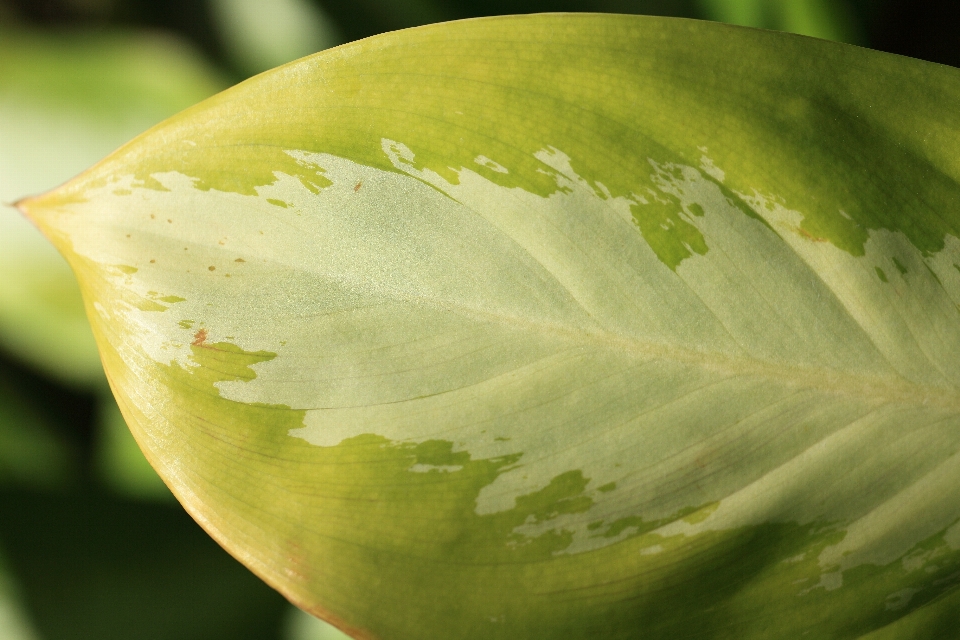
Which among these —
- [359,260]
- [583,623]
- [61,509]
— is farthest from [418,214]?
[61,509]

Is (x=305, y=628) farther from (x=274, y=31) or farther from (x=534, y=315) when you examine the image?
(x=274, y=31)

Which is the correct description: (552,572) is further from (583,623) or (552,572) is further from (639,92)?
(639,92)

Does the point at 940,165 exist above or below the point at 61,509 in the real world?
above

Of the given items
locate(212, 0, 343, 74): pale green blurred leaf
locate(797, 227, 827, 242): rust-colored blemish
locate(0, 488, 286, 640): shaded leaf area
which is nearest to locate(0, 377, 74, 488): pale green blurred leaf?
locate(0, 488, 286, 640): shaded leaf area

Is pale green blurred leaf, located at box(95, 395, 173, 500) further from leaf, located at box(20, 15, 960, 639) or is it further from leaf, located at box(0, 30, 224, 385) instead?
leaf, located at box(20, 15, 960, 639)

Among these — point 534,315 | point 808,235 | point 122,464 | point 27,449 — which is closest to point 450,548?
point 534,315

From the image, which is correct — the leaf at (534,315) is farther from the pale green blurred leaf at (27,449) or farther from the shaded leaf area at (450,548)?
the pale green blurred leaf at (27,449)
